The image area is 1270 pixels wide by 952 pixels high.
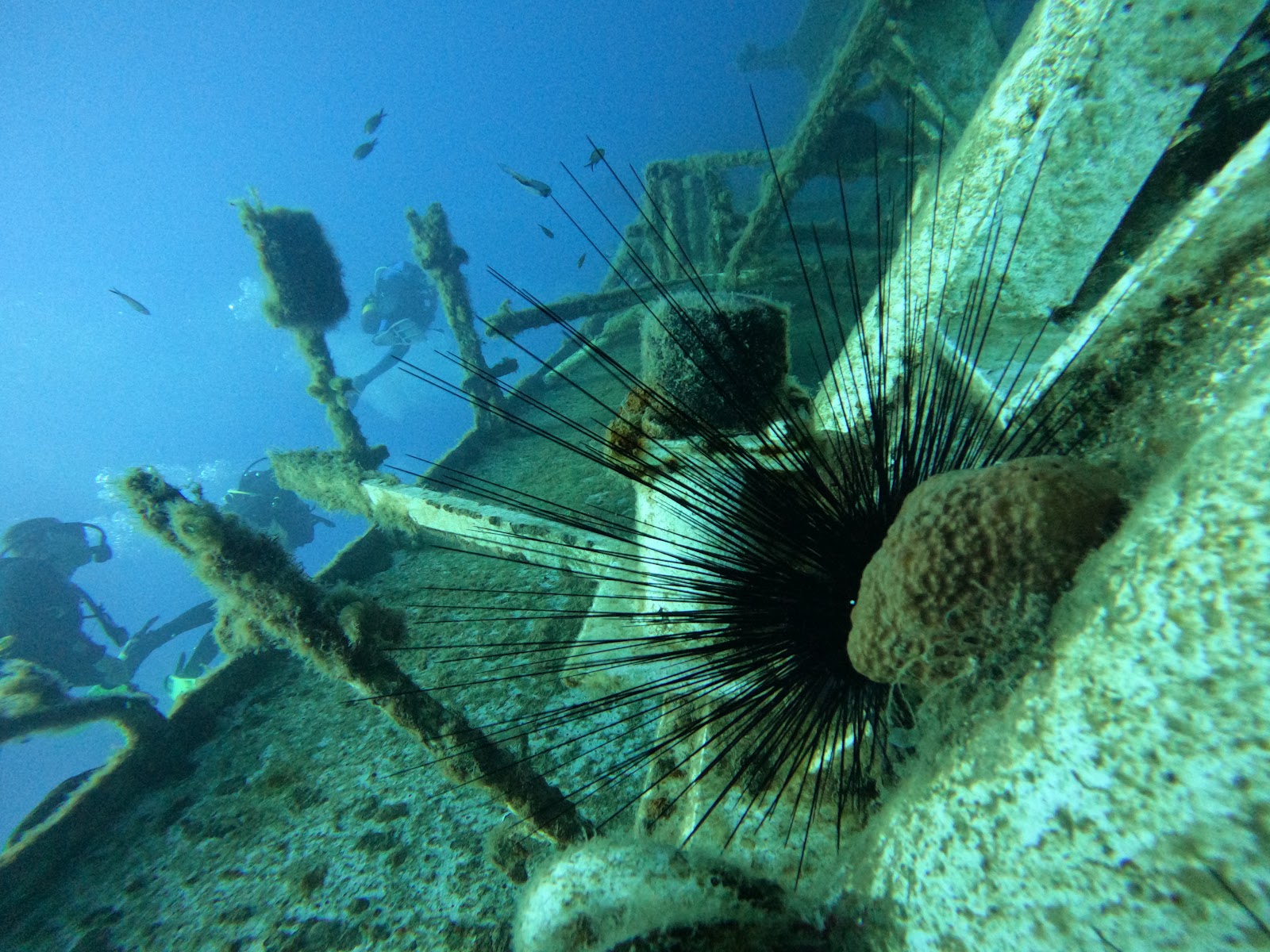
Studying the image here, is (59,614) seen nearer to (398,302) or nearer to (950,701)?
(950,701)

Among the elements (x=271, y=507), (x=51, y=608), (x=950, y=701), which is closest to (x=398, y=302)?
(x=271, y=507)

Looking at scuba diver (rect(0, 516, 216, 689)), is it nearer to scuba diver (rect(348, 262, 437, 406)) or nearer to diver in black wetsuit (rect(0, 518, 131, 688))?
diver in black wetsuit (rect(0, 518, 131, 688))

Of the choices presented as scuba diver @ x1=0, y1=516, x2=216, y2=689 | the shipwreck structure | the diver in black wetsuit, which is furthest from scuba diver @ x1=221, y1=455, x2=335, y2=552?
the shipwreck structure

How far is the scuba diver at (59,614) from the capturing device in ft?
35.5

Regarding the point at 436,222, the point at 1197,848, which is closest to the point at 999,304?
the point at 1197,848

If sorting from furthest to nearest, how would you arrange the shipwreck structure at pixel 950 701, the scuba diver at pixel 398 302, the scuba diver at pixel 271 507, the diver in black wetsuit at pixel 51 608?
1. the scuba diver at pixel 398 302
2. the scuba diver at pixel 271 507
3. the diver in black wetsuit at pixel 51 608
4. the shipwreck structure at pixel 950 701

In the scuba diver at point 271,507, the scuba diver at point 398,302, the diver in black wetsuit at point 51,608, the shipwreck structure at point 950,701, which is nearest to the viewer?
the shipwreck structure at point 950,701

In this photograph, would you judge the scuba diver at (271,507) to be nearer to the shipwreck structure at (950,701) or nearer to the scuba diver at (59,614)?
the scuba diver at (59,614)

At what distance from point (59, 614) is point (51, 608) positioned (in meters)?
0.18

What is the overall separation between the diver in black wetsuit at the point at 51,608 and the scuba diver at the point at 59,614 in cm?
1

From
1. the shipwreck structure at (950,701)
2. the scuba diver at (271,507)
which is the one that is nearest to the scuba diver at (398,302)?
the scuba diver at (271,507)

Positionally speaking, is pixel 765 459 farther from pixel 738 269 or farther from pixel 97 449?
pixel 97 449

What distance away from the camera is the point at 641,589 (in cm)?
293

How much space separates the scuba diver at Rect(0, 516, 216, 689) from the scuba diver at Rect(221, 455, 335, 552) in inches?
93.3
